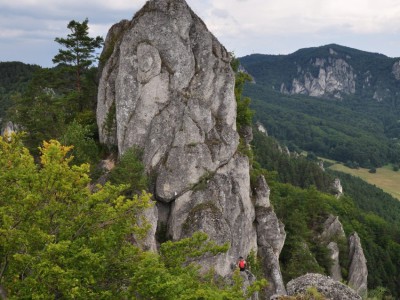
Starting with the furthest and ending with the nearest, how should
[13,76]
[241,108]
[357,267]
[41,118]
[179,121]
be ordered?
[13,76]
[357,267]
[241,108]
[41,118]
[179,121]

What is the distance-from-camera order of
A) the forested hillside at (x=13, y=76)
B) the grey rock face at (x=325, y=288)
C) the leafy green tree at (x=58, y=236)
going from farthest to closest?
the forested hillside at (x=13, y=76) → the grey rock face at (x=325, y=288) → the leafy green tree at (x=58, y=236)

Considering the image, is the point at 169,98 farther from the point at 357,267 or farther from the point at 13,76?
the point at 13,76

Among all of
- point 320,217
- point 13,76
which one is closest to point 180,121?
point 320,217

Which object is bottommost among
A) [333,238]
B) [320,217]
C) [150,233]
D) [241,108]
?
[333,238]

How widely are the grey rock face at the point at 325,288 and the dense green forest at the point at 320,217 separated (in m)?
31.6

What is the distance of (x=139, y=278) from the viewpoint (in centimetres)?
1331

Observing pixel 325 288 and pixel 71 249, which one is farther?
pixel 325 288

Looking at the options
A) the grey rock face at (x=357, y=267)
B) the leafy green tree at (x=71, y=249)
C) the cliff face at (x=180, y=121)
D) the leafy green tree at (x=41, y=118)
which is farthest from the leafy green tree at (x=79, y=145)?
the grey rock face at (x=357, y=267)

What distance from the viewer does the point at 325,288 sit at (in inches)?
607

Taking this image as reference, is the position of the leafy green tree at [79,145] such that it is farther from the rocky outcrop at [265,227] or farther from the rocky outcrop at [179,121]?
the rocky outcrop at [265,227]

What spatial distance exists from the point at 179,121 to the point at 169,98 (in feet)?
7.47

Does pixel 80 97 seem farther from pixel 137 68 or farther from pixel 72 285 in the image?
pixel 72 285

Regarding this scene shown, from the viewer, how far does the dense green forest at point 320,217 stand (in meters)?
50.9

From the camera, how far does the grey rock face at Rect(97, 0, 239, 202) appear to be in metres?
34.0
